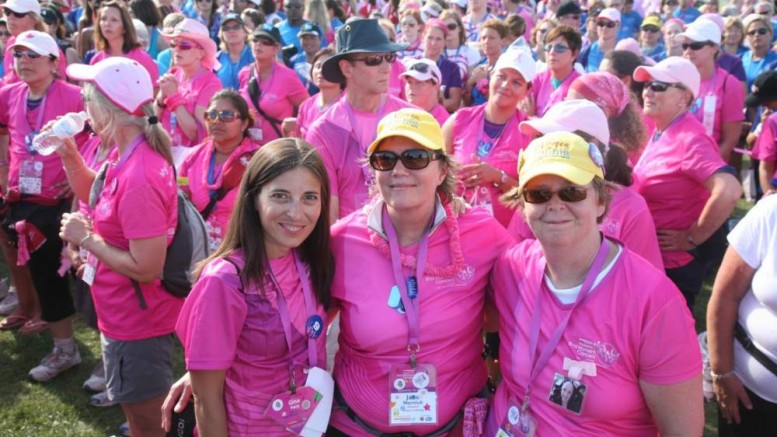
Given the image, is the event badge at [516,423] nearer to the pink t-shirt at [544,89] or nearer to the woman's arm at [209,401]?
the woman's arm at [209,401]

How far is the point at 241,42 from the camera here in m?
7.86

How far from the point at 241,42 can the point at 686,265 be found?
546cm

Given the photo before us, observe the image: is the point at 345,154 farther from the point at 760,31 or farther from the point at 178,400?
the point at 760,31

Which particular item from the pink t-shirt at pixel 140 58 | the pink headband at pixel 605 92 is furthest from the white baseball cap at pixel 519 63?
the pink t-shirt at pixel 140 58

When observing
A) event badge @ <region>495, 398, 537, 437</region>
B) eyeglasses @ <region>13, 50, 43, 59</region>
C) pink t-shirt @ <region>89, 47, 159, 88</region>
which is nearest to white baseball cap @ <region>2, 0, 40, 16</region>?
pink t-shirt @ <region>89, 47, 159, 88</region>

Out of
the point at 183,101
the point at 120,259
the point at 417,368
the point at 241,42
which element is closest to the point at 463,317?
the point at 417,368

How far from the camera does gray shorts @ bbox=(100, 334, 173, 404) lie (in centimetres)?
342

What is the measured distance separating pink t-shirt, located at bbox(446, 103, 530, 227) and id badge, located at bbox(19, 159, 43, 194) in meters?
2.97

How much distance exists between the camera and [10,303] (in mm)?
6062

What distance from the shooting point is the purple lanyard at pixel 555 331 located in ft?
7.32

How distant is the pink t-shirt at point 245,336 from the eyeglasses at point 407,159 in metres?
0.48

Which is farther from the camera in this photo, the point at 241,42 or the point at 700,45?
the point at 241,42

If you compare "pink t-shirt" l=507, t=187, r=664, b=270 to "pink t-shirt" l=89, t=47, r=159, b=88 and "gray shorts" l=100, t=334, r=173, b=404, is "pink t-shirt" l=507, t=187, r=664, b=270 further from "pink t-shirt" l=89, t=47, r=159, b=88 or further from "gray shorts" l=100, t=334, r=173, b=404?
"pink t-shirt" l=89, t=47, r=159, b=88

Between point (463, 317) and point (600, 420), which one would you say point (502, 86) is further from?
point (600, 420)
